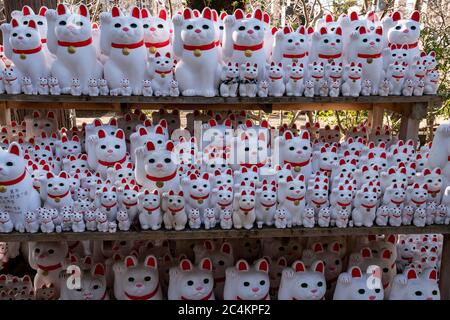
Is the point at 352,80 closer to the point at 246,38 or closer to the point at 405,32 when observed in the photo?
the point at 405,32

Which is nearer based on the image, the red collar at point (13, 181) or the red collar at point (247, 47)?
the red collar at point (13, 181)

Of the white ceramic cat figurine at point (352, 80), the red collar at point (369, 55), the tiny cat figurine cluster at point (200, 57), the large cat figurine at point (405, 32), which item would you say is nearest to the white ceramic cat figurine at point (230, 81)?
the tiny cat figurine cluster at point (200, 57)

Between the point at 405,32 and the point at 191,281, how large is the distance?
1.75 metres

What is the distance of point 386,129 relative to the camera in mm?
2822

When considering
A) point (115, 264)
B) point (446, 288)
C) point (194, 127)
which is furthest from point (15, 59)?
point (446, 288)

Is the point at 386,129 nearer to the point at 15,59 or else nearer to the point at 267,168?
Result: the point at 267,168

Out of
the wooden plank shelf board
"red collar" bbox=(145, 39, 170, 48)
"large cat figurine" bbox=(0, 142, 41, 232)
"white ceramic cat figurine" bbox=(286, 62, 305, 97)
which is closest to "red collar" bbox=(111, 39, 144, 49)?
"red collar" bbox=(145, 39, 170, 48)

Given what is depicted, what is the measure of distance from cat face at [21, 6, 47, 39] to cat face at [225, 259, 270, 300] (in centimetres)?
161

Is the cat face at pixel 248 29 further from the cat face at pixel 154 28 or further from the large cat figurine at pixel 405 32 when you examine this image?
the large cat figurine at pixel 405 32

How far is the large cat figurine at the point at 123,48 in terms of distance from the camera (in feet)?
6.97

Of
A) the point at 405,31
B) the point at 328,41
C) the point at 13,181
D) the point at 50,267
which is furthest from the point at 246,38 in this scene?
the point at 50,267

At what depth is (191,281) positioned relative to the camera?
2.35 meters

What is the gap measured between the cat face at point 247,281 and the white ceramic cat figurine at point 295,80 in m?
0.94

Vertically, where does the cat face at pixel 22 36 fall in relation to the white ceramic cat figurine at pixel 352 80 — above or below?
above
